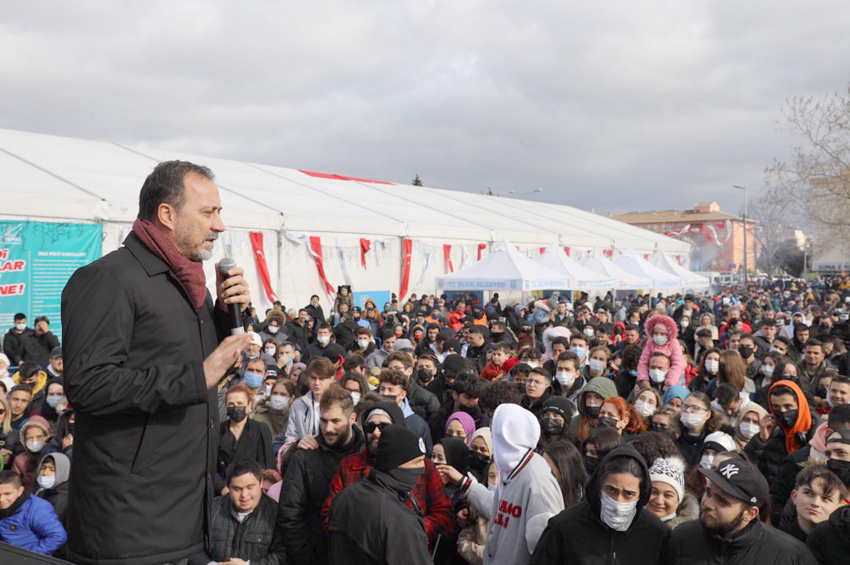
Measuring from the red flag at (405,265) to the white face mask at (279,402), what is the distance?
15294 millimetres

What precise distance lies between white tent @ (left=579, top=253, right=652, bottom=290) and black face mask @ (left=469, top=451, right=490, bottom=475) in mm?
16814

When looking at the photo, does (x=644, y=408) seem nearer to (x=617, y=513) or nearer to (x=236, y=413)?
(x=617, y=513)

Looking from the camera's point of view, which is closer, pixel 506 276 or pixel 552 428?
pixel 552 428

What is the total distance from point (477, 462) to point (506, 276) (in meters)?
12.1

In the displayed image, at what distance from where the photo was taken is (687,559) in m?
3.09

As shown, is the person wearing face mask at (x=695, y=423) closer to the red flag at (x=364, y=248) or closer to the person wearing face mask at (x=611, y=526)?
the person wearing face mask at (x=611, y=526)

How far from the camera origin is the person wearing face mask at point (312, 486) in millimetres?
4238

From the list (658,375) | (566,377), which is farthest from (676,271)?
(566,377)

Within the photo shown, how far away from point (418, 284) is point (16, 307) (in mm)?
12353

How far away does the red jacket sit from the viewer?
4.01m

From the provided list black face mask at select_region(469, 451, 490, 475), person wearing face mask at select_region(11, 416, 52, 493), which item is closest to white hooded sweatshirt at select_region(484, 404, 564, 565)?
black face mask at select_region(469, 451, 490, 475)

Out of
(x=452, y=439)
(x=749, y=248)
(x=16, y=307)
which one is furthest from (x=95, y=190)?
(x=749, y=248)

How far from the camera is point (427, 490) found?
4105mm

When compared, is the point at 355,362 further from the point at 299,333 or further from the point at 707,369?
the point at 299,333
